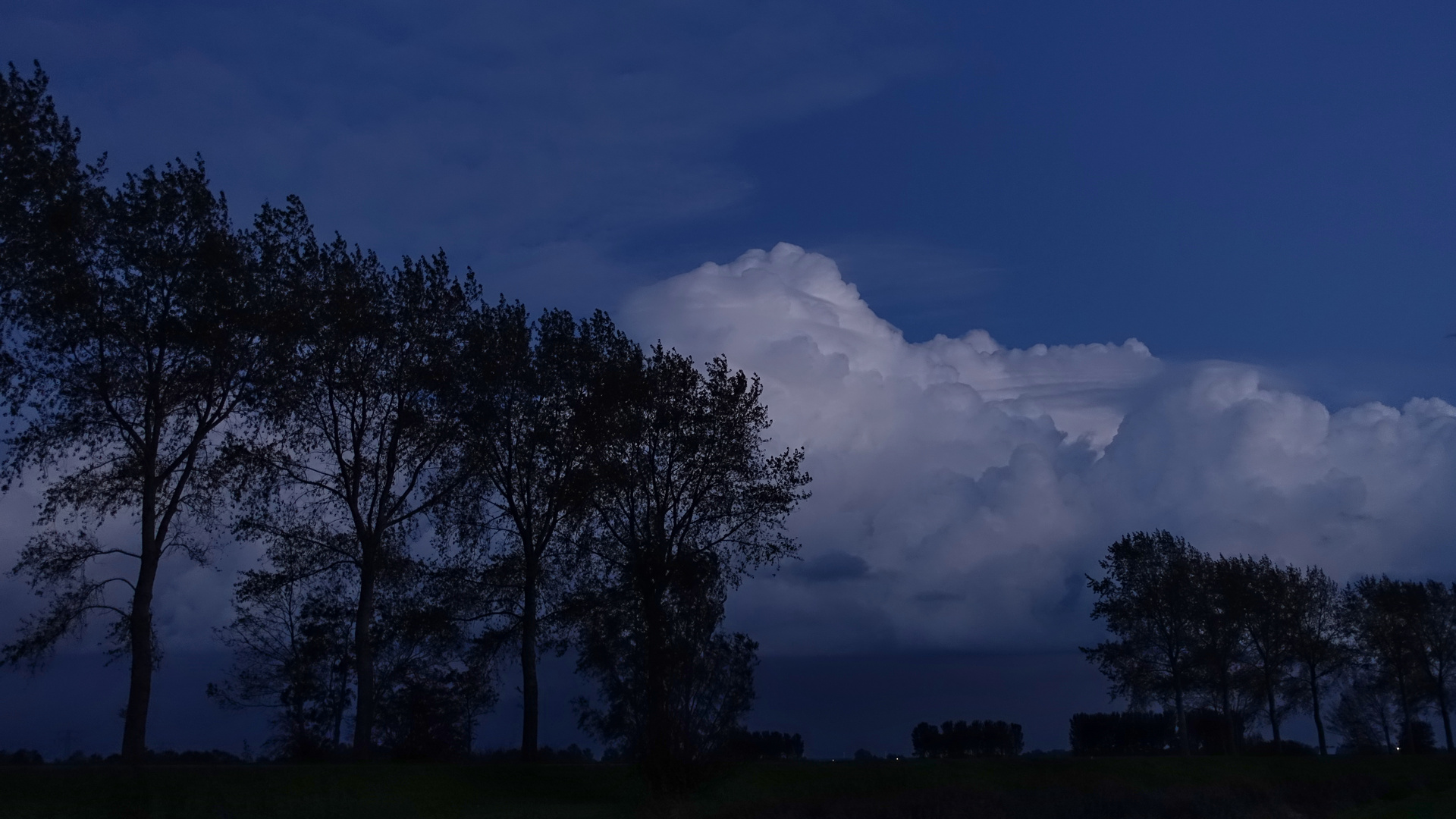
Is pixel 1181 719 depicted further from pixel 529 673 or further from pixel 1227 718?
pixel 529 673

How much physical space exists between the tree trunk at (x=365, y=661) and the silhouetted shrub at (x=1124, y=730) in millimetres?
55530

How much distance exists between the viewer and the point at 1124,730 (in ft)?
266

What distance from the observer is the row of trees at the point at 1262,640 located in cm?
7394

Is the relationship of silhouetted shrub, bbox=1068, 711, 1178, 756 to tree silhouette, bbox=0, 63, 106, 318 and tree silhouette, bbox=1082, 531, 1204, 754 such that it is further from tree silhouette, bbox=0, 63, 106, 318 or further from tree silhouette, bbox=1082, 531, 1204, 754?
tree silhouette, bbox=0, 63, 106, 318

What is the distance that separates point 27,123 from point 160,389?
340 inches

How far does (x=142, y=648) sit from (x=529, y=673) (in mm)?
13800

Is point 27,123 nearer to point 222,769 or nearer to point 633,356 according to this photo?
point 222,769

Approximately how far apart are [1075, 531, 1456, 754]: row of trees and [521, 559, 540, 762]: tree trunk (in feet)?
140

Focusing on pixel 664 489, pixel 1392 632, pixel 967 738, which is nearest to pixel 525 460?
pixel 664 489

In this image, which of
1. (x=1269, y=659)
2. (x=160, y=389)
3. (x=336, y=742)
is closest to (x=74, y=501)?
(x=160, y=389)

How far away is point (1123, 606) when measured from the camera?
247 ft

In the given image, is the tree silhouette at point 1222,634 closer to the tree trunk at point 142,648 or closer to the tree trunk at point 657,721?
the tree trunk at point 657,721

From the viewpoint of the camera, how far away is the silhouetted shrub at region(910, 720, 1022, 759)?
235 feet

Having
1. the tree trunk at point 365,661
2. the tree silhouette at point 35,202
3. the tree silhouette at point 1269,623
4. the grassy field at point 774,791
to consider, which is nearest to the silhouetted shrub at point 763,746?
the grassy field at point 774,791
